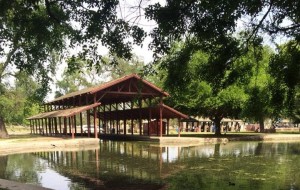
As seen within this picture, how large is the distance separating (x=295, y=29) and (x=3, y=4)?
632 cm

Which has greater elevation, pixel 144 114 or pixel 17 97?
pixel 17 97

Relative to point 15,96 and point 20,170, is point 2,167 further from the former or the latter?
point 15,96

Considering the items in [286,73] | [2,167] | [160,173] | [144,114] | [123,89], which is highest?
[123,89]

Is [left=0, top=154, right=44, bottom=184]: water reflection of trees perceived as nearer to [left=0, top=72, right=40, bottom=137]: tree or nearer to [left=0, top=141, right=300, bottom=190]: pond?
[left=0, top=141, right=300, bottom=190]: pond

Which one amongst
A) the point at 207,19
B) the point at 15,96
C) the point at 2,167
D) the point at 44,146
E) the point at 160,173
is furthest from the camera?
the point at 15,96

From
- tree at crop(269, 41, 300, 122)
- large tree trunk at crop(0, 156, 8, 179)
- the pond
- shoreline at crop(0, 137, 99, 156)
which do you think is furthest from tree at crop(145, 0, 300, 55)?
shoreline at crop(0, 137, 99, 156)

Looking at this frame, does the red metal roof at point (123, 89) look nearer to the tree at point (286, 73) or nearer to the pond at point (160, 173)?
the pond at point (160, 173)

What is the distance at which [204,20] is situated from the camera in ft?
26.9

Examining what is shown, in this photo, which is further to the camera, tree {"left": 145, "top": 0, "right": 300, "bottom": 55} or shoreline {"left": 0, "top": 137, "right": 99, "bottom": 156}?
shoreline {"left": 0, "top": 137, "right": 99, "bottom": 156}

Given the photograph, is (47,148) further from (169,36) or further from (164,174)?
(169,36)

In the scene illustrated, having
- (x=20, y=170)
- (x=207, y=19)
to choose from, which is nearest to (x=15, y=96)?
(x=20, y=170)

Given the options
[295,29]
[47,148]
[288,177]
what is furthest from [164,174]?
[47,148]

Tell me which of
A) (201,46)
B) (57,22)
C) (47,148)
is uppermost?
(57,22)

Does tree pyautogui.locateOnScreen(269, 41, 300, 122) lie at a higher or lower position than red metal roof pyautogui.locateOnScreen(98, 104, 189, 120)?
higher
